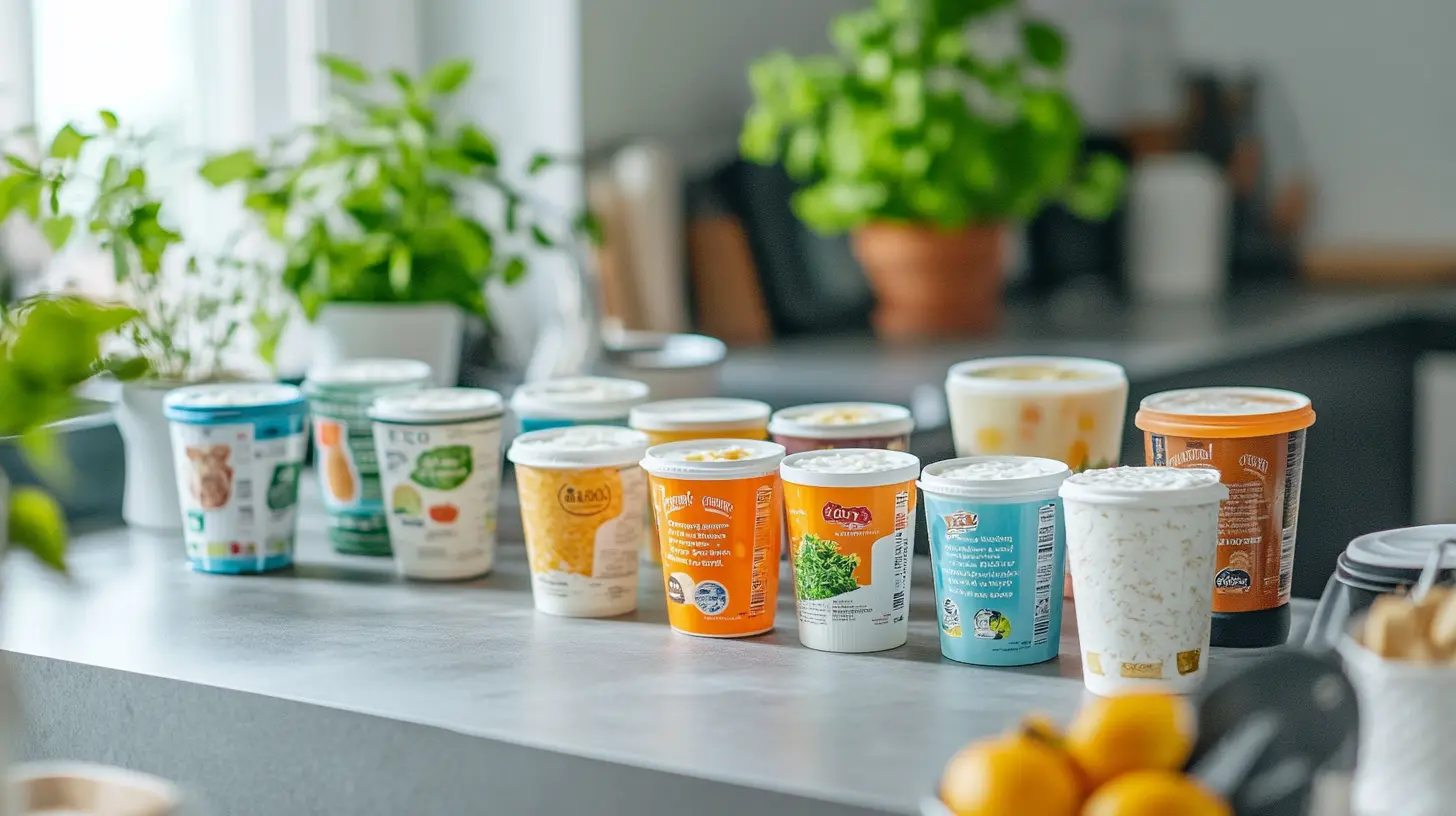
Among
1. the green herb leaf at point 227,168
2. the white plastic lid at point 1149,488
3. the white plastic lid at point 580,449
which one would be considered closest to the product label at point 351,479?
the white plastic lid at point 580,449

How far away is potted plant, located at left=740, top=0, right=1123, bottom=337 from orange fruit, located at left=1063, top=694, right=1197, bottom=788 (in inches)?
71.7

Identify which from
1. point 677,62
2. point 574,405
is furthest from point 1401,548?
point 677,62

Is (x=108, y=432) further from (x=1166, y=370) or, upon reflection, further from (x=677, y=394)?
(x=1166, y=370)

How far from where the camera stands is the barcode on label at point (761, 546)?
1.15 meters

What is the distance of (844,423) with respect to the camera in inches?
51.2

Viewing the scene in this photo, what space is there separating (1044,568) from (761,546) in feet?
0.68

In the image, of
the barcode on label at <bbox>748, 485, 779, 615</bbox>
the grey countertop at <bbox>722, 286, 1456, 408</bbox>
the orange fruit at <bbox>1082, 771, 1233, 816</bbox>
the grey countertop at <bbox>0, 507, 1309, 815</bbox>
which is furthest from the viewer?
the grey countertop at <bbox>722, 286, 1456, 408</bbox>

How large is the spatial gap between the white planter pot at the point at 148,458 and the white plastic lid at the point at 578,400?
36 centimetres

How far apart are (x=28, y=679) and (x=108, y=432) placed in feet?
1.79

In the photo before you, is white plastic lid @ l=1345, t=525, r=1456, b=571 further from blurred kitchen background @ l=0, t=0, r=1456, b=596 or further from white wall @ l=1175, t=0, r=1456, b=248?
white wall @ l=1175, t=0, r=1456, b=248

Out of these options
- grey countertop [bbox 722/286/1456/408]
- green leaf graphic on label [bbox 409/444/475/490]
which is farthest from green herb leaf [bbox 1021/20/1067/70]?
green leaf graphic on label [bbox 409/444/475/490]

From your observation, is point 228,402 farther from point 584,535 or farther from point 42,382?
point 42,382

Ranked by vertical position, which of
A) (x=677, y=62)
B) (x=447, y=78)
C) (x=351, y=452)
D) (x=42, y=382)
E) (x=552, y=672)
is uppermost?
(x=677, y=62)

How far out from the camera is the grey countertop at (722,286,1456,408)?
7.47ft
